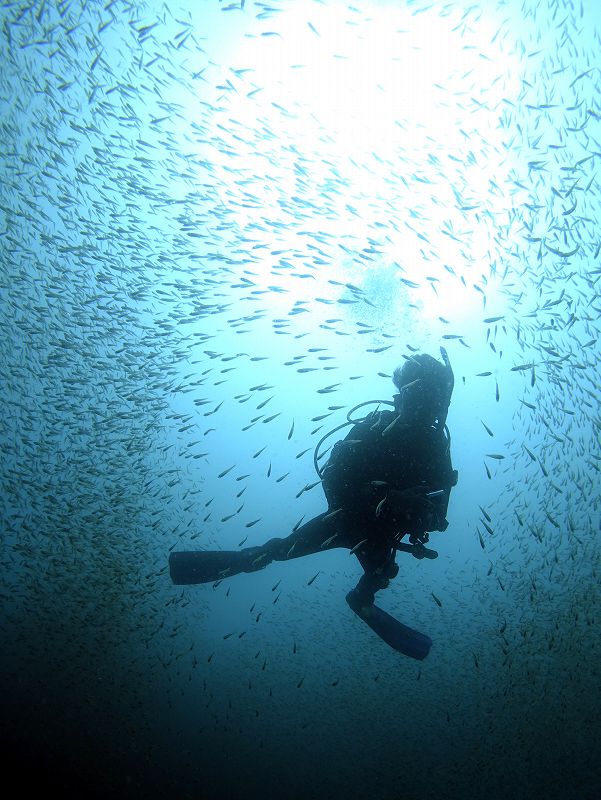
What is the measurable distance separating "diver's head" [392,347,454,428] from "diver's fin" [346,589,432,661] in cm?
212

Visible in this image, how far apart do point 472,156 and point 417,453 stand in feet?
18.4

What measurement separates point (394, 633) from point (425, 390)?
261 centimetres

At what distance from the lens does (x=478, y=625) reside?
21.6m

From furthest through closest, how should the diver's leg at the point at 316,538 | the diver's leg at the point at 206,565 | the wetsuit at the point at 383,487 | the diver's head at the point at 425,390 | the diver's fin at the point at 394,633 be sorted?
the diver's leg at the point at 206,565
the diver's fin at the point at 394,633
the diver's leg at the point at 316,538
the wetsuit at the point at 383,487
the diver's head at the point at 425,390

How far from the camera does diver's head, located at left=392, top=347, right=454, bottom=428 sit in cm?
371

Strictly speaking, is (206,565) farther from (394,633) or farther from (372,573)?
→ (394,633)

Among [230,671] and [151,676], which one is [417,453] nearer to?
[151,676]

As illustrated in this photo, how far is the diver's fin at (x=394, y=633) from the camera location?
4.46 m

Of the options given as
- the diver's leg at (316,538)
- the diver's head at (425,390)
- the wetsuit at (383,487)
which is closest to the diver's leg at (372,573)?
the wetsuit at (383,487)

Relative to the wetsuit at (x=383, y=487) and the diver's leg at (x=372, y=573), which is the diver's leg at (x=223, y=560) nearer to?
the wetsuit at (x=383, y=487)

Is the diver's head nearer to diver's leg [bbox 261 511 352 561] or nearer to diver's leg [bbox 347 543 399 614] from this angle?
diver's leg [bbox 261 511 352 561]

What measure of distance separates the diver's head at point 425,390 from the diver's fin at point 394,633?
212 cm

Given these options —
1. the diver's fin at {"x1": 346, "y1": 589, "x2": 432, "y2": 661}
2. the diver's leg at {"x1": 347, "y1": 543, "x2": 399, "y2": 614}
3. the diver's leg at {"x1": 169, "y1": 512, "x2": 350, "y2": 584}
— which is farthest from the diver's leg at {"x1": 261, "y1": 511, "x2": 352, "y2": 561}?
the diver's fin at {"x1": 346, "y1": 589, "x2": 432, "y2": 661}

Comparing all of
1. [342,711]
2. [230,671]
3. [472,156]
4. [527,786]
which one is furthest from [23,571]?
[527,786]
